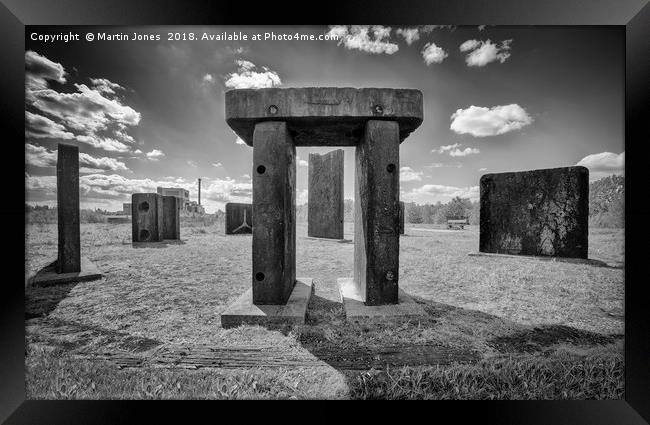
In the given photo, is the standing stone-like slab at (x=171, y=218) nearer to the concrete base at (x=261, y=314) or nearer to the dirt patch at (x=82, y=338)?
the dirt patch at (x=82, y=338)

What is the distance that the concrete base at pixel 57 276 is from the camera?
3588 mm

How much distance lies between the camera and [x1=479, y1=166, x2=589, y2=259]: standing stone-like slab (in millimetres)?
5113

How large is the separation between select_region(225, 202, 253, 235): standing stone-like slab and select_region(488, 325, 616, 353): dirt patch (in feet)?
31.3

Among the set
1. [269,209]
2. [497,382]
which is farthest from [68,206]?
[497,382]

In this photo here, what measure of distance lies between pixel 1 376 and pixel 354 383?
254 centimetres

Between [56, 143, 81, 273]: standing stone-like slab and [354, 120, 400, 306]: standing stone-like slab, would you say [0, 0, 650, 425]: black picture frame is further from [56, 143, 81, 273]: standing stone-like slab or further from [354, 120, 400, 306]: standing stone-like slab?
[56, 143, 81, 273]: standing stone-like slab

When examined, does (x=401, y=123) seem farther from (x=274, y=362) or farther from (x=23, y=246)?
(x=23, y=246)

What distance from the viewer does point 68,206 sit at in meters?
3.91

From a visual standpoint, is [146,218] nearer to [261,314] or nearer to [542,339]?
[261,314]

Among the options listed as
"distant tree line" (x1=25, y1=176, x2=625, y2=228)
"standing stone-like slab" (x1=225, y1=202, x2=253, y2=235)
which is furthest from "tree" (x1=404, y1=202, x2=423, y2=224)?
"standing stone-like slab" (x1=225, y1=202, x2=253, y2=235)

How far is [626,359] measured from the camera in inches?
76.6

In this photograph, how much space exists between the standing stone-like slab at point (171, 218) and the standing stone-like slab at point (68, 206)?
5.01 metres

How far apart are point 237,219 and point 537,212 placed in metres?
10.0

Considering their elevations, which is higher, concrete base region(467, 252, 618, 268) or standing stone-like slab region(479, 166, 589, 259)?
standing stone-like slab region(479, 166, 589, 259)
